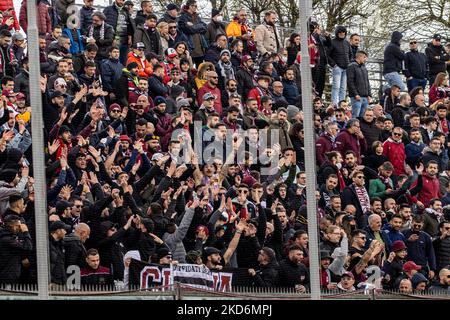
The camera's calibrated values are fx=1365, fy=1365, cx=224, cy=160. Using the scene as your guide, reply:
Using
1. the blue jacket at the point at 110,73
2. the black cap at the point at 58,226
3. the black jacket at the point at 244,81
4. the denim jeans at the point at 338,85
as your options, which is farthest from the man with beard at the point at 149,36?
the black cap at the point at 58,226

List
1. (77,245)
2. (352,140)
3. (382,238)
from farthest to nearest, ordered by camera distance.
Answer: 1. (352,140)
2. (382,238)
3. (77,245)

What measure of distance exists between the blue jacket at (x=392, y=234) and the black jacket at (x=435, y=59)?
5.47 meters

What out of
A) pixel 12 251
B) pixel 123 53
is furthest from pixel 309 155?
pixel 123 53

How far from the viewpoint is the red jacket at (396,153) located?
15508mm

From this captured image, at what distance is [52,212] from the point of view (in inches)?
417

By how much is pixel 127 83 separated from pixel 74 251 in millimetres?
4169

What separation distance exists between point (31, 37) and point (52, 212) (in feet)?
9.19

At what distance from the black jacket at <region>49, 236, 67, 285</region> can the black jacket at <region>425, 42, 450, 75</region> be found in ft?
31.6

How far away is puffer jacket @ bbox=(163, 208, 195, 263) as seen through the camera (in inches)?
436

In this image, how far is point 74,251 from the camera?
32.9 ft

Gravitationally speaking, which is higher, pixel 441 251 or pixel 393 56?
pixel 393 56

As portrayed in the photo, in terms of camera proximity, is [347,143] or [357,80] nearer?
[347,143]

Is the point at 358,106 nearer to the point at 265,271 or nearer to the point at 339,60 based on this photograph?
the point at 339,60

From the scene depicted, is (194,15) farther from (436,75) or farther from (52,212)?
(52,212)
